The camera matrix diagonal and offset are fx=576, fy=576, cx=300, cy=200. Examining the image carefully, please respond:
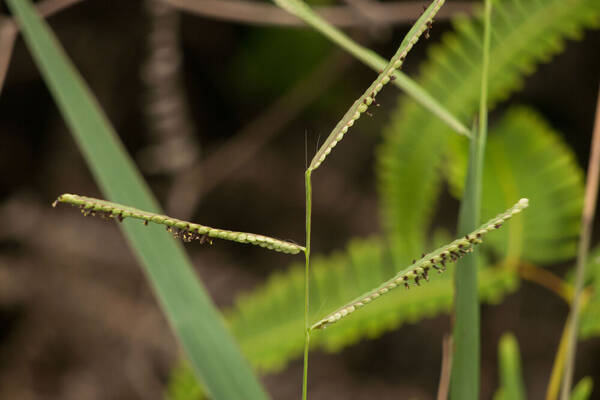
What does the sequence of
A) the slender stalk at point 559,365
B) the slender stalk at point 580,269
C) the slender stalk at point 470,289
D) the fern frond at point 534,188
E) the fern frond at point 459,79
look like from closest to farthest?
1. the slender stalk at point 470,289
2. the slender stalk at point 580,269
3. the slender stalk at point 559,365
4. the fern frond at point 459,79
5. the fern frond at point 534,188

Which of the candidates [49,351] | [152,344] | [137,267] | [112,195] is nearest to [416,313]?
[112,195]

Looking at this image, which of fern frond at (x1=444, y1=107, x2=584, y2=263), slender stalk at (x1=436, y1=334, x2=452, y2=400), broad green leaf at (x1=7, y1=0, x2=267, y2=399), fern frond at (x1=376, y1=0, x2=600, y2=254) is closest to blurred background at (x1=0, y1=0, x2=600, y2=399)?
fern frond at (x1=376, y1=0, x2=600, y2=254)

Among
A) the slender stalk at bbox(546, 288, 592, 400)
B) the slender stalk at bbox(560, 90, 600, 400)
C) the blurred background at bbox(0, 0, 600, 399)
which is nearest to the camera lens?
the slender stalk at bbox(560, 90, 600, 400)

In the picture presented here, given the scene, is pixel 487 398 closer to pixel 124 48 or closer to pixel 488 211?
pixel 488 211

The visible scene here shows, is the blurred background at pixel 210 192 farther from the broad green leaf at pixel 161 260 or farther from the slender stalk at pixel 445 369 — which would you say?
the slender stalk at pixel 445 369

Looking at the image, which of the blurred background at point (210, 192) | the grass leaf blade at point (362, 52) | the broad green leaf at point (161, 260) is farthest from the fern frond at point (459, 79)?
the blurred background at point (210, 192)

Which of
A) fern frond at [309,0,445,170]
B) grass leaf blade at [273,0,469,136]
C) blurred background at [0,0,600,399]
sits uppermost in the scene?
blurred background at [0,0,600,399]

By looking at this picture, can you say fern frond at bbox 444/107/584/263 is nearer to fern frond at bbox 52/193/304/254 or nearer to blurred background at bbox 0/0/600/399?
fern frond at bbox 52/193/304/254

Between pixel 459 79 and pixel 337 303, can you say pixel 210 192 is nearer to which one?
pixel 337 303

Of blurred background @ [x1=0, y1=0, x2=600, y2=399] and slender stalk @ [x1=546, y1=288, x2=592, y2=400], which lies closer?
slender stalk @ [x1=546, y1=288, x2=592, y2=400]
